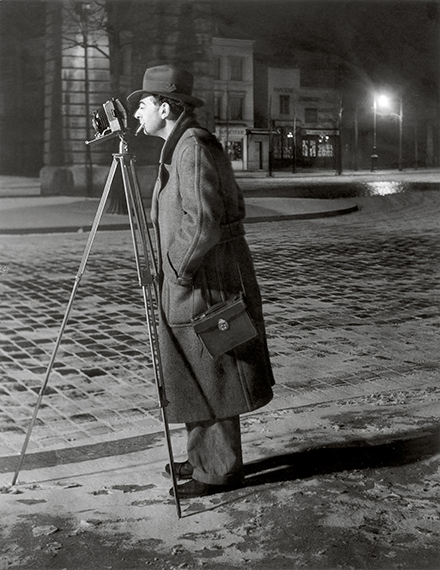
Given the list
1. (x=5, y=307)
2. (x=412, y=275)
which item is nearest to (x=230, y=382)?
(x=5, y=307)

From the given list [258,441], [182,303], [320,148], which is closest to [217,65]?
[320,148]

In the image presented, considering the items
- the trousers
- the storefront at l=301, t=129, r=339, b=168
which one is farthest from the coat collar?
the storefront at l=301, t=129, r=339, b=168

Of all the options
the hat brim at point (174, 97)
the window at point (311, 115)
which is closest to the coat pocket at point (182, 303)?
the hat brim at point (174, 97)

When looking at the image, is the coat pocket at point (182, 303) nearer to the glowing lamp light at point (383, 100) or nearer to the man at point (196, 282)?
the man at point (196, 282)

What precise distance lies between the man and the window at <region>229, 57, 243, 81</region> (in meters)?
23.5

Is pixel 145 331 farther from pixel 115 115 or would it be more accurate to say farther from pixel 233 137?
pixel 233 137

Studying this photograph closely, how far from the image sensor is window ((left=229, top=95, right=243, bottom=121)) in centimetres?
2652

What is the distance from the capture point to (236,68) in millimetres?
28281

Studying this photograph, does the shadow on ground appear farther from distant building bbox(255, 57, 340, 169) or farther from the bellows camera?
distant building bbox(255, 57, 340, 169)

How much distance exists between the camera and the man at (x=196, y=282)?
144 inches

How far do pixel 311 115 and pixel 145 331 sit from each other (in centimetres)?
2757

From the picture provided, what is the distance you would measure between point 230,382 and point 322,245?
10.6 metres

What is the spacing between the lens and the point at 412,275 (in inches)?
425

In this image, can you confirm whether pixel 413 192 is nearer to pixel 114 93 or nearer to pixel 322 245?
pixel 114 93
